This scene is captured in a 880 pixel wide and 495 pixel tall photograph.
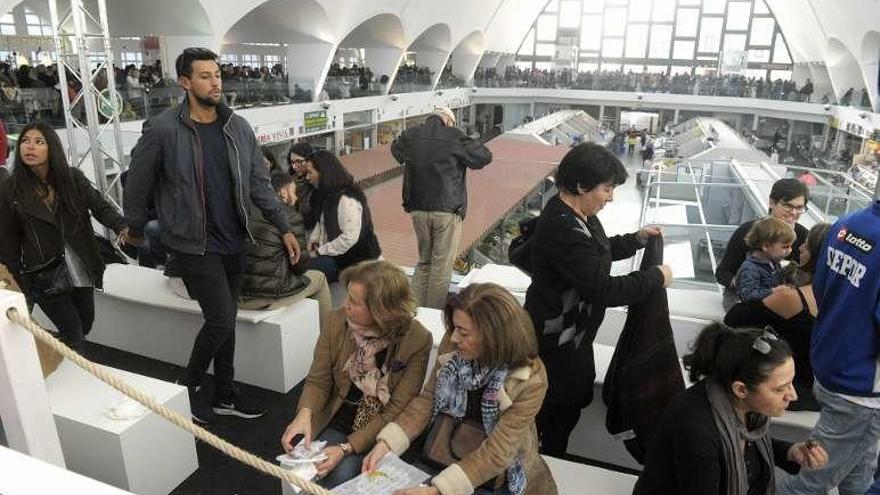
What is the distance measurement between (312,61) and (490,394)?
19.5m

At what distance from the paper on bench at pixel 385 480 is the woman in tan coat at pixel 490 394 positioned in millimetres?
35

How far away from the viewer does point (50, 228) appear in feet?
10.00

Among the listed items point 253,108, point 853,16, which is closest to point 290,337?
point 253,108

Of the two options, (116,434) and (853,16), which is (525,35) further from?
(116,434)

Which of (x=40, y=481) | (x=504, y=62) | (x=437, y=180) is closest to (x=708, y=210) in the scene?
(x=437, y=180)

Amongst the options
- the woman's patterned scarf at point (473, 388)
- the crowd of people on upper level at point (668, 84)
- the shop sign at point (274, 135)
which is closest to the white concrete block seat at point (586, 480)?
the woman's patterned scarf at point (473, 388)

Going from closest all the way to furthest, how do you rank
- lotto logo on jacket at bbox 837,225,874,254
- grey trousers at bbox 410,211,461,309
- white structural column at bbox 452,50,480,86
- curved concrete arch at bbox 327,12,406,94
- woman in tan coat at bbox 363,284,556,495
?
woman in tan coat at bbox 363,284,556,495 → lotto logo on jacket at bbox 837,225,874,254 → grey trousers at bbox 410,211,461,309 → curved concrete arch at bbox 327,12,406,94 → white structural column at bbox 452,50,480,86

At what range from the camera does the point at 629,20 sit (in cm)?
3981

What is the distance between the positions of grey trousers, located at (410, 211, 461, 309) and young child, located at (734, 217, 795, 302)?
2060 mm

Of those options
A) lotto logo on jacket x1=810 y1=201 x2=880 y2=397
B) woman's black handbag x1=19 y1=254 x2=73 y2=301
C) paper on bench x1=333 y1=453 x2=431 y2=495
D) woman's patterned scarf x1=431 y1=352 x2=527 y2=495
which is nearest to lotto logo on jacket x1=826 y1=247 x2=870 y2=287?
lotto logo on jacket x1=810 y1=201 x2=880 y2=397

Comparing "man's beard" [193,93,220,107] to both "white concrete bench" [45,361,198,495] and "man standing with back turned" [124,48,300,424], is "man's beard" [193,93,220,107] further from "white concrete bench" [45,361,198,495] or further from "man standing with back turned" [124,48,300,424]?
"white concrete bench" [45,361,198,495]

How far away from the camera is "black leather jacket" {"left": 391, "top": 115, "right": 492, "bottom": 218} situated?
4160mm

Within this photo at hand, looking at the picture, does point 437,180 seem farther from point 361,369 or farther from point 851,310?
point 851,310

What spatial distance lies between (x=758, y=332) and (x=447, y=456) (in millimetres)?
1117
